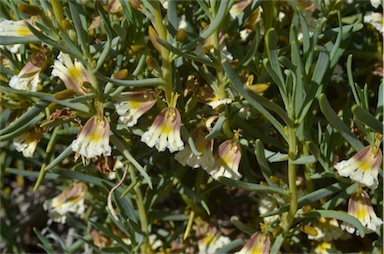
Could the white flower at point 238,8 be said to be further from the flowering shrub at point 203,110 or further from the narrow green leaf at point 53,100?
the narrow green leaf at point 53,100

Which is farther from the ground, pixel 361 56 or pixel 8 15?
pixel 8 15

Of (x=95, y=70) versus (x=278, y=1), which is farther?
(x=278, y=1)

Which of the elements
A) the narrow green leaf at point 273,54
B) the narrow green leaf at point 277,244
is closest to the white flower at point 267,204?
the narrow green leaf at point 277,244

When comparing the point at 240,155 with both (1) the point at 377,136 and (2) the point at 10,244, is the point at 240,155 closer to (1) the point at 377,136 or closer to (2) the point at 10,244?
(1) the point at 377,136

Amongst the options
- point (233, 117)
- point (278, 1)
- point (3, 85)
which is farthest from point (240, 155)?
point (3, 85)

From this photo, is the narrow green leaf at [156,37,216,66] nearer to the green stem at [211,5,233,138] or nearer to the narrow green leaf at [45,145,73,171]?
the green stem at [211,5,233,138]

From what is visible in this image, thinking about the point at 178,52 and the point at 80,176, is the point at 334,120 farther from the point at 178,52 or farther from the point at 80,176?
the point at 80,176

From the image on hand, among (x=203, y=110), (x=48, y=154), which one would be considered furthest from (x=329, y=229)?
(x=48, y=154)
